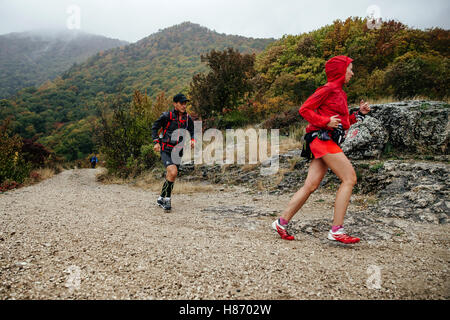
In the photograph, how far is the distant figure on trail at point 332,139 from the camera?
2689 millimetres

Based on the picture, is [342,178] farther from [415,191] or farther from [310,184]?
[415,191]

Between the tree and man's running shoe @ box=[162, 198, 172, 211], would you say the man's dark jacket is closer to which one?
man's running shoe @ box=[162, 198, 172, 211]

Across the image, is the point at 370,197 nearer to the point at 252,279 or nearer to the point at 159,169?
the point at 252,279

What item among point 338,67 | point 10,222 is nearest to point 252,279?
point 338,67

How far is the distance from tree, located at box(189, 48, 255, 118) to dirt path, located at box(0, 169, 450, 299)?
10745 millimetres

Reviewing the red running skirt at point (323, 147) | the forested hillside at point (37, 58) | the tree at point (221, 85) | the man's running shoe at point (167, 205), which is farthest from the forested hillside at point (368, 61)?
the forested hillside at point (37, 58)

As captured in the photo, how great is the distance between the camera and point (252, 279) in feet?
6.22

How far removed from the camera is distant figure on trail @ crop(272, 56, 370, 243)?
8.82 feet

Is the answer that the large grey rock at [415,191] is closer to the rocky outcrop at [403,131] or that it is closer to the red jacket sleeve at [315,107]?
the rocky outcrop at [403,131]

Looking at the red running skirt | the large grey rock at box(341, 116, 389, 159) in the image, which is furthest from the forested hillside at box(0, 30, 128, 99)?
the red running skirt

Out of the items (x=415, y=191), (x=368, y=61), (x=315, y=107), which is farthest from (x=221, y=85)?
(x=368, y=61)

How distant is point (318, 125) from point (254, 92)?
13.1 metres

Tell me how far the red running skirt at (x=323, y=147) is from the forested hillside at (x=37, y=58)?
342 feet

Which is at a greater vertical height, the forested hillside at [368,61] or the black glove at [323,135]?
the forested hillside at [368,61]
